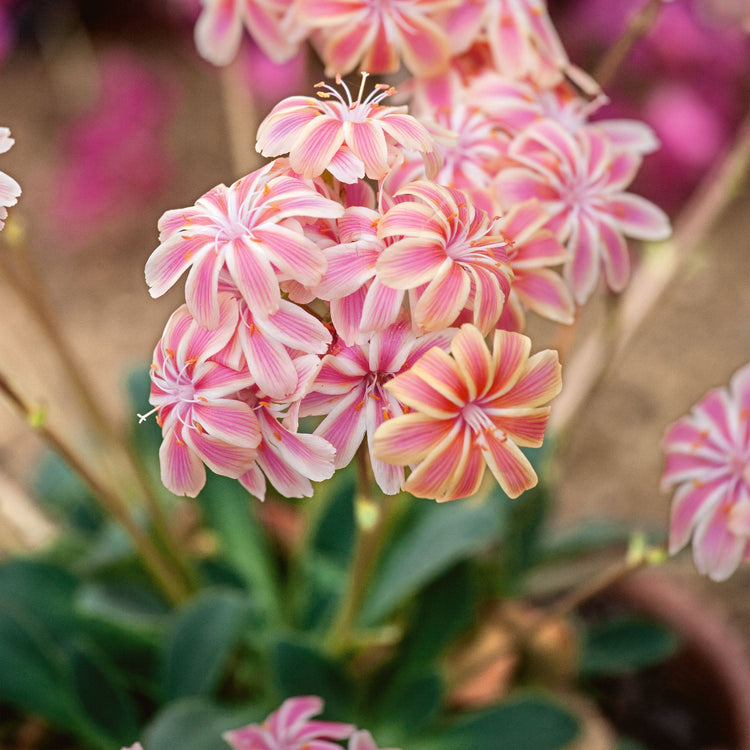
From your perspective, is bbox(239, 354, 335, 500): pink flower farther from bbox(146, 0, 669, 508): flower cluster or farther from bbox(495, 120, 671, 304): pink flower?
bbox(495, 120, 671, 304): pink flower

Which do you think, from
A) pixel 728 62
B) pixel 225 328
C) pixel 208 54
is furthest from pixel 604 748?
pixel 728 62

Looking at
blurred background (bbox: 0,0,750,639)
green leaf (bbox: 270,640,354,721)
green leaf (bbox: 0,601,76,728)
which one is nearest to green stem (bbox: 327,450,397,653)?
green leaf (bbox: 270,640,354,721)

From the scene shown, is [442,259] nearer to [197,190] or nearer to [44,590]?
[44,590]

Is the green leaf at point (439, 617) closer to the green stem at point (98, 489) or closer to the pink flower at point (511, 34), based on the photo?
the green stem at point (98, 489)

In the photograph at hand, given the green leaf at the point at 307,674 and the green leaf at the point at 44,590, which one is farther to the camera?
the green leaf at the point at 44,590

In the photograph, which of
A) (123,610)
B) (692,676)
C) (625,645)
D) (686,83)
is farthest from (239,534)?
(686,83)

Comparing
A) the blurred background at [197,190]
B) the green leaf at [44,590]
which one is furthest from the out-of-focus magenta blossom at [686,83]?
the green leaf at [44,590]
